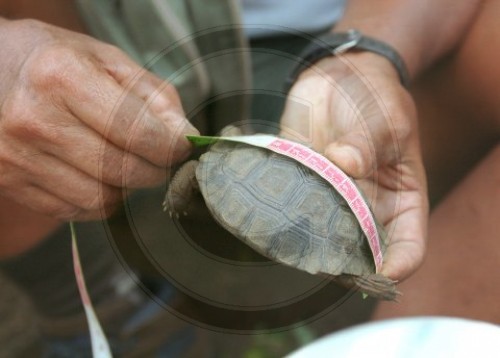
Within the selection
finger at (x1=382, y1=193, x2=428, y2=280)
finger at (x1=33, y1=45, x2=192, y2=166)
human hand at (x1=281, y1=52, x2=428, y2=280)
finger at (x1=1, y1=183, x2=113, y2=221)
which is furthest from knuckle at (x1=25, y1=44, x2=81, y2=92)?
finger at (x1=382, y1=193, x2=428, y2=280)

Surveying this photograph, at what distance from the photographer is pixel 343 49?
61cm

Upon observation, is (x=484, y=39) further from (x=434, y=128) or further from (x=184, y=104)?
(x=184, y=104)

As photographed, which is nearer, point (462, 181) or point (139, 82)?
point (139, 82)

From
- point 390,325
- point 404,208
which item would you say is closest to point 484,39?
point 404,208

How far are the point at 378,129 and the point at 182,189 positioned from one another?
198 mm

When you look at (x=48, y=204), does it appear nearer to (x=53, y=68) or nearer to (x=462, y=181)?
(x=53, y=68)

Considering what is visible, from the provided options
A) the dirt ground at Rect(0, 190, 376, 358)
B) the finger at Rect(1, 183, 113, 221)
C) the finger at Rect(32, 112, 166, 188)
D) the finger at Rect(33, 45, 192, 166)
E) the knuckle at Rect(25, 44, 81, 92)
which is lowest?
A: the dirt ground at Rect(0, 190, 376, 358)

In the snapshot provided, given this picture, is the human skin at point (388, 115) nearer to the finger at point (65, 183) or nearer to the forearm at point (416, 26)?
the forearm at point (416, 26)

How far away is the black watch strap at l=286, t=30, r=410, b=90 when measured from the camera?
607 millimetres

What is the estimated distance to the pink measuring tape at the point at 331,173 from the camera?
45cm

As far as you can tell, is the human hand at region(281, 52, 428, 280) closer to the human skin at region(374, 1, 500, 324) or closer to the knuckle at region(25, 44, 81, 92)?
the human skin at region(374, 1, 500, 324)

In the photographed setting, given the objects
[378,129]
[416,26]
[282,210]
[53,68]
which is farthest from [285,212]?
[416,26]

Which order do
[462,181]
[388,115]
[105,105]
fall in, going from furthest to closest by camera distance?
1. [462,181]
2. [388,115]
3. [105,105]

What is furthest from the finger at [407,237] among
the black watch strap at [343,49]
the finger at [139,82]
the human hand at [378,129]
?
the finger at [139,82]
